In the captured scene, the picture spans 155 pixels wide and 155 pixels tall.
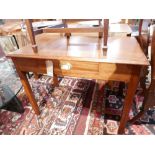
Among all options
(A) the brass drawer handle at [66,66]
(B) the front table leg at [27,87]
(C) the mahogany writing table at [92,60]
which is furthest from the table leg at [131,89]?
(B) the front table leg at [27,87]

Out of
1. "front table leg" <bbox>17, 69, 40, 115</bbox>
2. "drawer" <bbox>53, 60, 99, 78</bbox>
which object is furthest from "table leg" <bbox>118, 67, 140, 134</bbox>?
"front table leg" <bbox>17, 69, 40, 115</bbox>

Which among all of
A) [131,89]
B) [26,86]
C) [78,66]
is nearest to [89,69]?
[78,66]

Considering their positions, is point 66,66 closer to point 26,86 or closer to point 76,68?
point 76,68

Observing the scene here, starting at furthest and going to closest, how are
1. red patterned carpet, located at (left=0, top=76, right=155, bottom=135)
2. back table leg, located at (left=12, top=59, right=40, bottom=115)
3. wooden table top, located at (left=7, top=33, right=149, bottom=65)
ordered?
red patterned carpet, located at (left=0, top=76, right=155, bottom=135) < back table leg, located at (left=12, top=59, right=40, bottom=115) < wooden table top, located at (left=7, top=33, right=149, bottom=65)

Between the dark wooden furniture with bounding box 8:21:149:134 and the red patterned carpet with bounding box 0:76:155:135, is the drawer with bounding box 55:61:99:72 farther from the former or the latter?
the red patterned carpet with bounding box 0:76:155:135

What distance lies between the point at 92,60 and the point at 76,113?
73 centimetres

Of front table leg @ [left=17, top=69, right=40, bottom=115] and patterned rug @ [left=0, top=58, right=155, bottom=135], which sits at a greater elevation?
front table leg @ [left=17, top=69, right=40, bottom=115]

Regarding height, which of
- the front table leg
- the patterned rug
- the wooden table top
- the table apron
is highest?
the wooden table top

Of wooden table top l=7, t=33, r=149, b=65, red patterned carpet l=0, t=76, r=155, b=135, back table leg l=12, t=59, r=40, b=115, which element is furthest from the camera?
red patterned carpet l=0, t=76, r=155, b=135

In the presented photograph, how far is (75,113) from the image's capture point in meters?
1.39

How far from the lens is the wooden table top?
2.65ft

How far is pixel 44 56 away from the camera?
902 millimetres

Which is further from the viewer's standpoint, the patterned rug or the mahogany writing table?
the patterned rug
